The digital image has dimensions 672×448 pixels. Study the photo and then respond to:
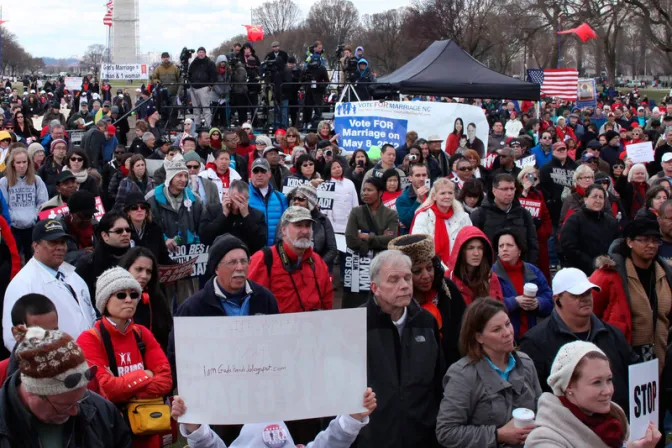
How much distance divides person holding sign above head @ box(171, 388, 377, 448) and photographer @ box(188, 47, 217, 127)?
1278 centimetres

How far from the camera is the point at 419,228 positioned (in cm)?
723

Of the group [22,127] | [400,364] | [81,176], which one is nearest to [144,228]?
[81,176]

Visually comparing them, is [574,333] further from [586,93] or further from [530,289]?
[586,93]

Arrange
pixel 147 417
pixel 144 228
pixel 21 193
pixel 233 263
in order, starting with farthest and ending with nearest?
pixel 21 193, pixel 144 228, pixel 233 263, pixel 147 417

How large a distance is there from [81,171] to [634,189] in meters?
6.97

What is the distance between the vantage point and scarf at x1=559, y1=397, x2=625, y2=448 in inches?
136

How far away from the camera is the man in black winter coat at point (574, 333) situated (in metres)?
4.75

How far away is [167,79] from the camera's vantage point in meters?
17.0

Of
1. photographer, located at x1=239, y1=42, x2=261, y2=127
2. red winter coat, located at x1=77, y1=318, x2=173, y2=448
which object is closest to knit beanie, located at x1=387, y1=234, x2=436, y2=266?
red winter coat, located at x1=77, y1=318, x2=173, y2=448

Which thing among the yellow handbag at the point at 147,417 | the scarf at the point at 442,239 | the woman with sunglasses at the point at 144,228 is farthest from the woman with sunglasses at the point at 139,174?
the yellow handbag at the point at 147,417

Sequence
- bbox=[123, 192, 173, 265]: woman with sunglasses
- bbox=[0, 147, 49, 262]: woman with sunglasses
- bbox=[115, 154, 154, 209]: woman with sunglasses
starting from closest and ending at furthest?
bbox=[123, 192, 173, 265]: woman with sunglasses < bbox=[0, 147, 49, 262]: woman with sunglasses < bbox=[115, 154, 154, 209]: woman with sunglasses

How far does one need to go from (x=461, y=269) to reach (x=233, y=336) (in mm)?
2492

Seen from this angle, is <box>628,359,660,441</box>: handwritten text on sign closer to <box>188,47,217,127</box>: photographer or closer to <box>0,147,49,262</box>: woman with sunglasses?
<box>0,147,49,262</box>: woman with sunglasses

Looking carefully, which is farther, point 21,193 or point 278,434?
point 21,193
